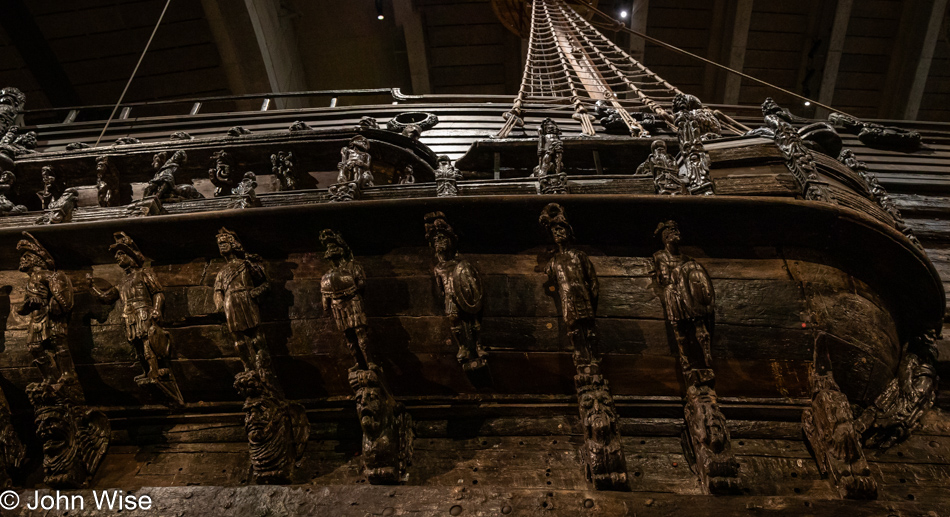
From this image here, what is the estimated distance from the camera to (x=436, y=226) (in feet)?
10.5

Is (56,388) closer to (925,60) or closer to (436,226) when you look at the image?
(436,226)

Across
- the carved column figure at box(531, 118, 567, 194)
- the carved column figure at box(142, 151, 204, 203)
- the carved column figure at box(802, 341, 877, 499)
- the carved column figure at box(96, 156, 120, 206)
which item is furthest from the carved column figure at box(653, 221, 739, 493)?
the carved column figure at box(96, 156, 120, 206)

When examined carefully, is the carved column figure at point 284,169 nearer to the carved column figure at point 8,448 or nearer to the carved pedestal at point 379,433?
the carved pedestal at point 379,433

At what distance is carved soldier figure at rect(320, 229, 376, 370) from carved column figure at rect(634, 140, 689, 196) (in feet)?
6.50

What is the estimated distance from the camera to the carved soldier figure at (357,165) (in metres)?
3.75

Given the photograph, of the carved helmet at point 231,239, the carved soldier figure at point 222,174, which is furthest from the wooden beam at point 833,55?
the carved helmet at point 231,239

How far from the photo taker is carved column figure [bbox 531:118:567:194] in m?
3.37

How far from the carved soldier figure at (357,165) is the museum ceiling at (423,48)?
6014 mm

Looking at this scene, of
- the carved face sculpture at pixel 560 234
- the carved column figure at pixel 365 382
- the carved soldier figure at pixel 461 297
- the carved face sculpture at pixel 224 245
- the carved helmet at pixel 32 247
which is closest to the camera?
the carved column figure at pixel 365 382

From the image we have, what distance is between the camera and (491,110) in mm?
6328

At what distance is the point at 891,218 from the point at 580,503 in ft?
10.5

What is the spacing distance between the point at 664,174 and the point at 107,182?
4788mm

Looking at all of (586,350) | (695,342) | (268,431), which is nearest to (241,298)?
(268,431)

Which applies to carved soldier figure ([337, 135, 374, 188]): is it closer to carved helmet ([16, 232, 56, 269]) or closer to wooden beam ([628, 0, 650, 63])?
carved helmet ([16, 232, 56, 269])
